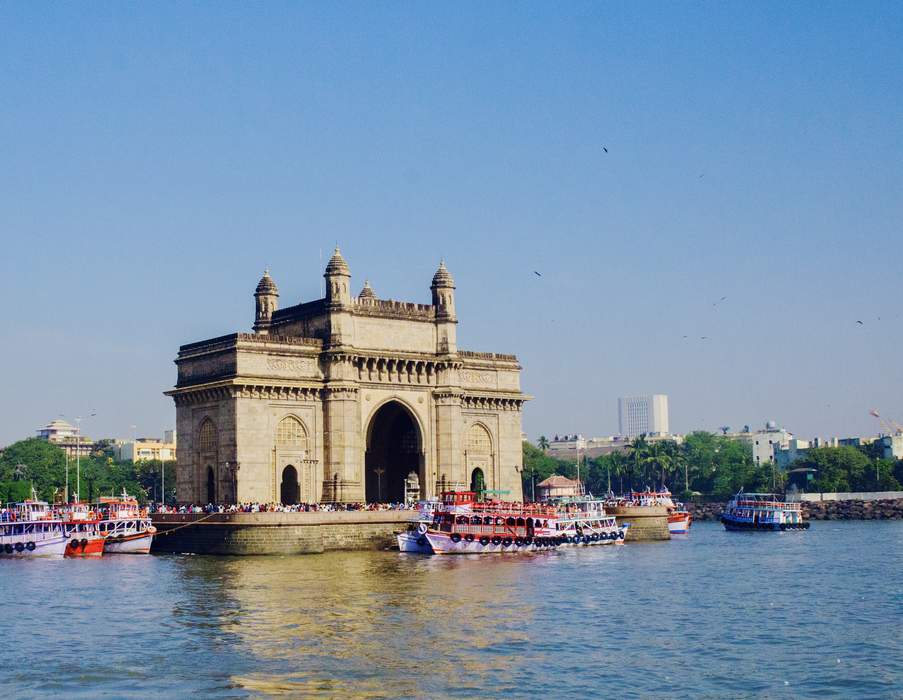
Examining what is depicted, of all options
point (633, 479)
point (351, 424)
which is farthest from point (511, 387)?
point (633, 479)

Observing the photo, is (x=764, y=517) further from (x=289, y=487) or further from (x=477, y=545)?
(x=289, y=487)

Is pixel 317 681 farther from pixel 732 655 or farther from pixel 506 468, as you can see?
pixel 506 468

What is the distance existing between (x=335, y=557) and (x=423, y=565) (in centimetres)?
688

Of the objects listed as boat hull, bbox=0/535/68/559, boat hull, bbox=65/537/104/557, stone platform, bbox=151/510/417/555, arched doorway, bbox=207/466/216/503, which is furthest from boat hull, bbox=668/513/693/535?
boat hull, bbox=0/535/68/559

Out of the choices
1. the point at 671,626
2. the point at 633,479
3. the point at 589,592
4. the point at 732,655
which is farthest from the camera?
the point at 633,479

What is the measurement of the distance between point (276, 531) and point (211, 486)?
1176cm

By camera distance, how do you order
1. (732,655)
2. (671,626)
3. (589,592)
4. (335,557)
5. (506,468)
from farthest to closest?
1. (506,468)
2. (335,557)
3. (589,592)
4. (671,626)
5. (732,655)

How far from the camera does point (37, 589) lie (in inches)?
2126

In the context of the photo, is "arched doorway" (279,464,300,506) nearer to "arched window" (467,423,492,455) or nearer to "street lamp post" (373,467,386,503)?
"street lamp post" (373,467,386,503)

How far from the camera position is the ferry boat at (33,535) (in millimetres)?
73188

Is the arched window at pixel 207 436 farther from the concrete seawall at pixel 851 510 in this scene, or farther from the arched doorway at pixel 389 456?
the concrete seawall at pixel 851 510

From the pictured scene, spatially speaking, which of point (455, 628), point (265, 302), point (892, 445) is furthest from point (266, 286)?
point (892, 445)

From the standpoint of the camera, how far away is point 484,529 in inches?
2835

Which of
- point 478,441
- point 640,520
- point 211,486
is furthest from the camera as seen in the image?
point 478,441
